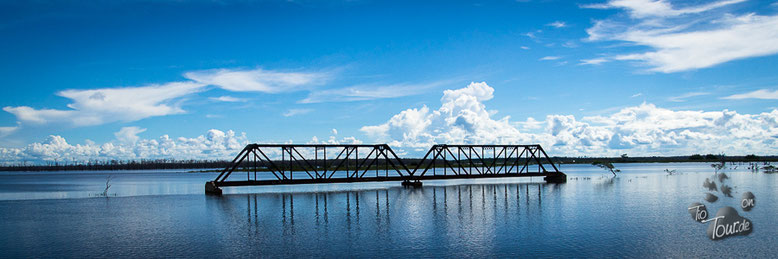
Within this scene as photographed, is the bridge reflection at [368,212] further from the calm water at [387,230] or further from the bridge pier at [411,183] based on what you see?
the bridge pier at [411,183]

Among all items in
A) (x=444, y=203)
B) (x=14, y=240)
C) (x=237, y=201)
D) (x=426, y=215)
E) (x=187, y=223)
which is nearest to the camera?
(x=14, y=240)

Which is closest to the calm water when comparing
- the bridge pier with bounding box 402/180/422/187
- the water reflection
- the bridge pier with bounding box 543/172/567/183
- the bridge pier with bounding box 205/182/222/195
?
the water reflection

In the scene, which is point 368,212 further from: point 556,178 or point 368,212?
point 556,178

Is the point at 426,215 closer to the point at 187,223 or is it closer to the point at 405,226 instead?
the point at 405,226

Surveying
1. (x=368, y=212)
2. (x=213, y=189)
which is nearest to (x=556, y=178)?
(x=368, y=212)

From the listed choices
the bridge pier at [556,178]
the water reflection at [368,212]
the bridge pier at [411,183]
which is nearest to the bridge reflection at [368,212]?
the water reflection at [368,212]

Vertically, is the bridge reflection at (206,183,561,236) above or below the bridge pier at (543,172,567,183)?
above

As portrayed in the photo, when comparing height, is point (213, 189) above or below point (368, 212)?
above

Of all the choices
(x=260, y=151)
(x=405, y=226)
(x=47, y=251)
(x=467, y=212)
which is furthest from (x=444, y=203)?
(x=47, y=251)

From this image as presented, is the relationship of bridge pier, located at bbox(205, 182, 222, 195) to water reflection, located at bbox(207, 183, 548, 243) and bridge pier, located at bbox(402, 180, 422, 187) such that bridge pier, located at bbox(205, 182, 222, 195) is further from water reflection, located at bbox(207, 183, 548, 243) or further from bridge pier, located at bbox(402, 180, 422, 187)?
bridge pier, located at bbox(402, 180, 422, 187)

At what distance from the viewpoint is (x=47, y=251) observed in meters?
21.6

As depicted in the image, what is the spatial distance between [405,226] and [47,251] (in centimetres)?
1583

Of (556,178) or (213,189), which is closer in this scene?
(213,189)

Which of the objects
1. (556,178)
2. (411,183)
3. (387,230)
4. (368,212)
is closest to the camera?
(387,230)
